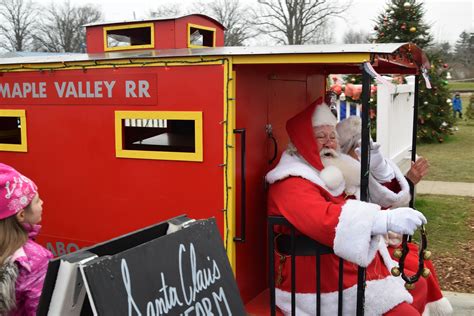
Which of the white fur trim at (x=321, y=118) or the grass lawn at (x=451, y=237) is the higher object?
the white fur trim at (x=321, y=118)

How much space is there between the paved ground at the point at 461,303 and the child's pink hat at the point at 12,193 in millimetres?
3536

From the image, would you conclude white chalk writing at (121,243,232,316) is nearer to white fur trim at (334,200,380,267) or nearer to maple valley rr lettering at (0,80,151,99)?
white fur trim at (334,200,380,267)

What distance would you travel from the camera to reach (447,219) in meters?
7.41

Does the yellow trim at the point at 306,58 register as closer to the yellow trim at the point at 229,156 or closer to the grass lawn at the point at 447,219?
the yellow trim at the point at 229,156

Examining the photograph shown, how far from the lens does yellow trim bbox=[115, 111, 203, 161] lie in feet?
10.8

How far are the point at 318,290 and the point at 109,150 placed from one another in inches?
63.6

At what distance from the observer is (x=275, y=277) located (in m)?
3.35

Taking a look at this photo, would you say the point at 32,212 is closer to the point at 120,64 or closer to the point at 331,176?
the point at 120,64

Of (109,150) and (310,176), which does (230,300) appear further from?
(109,150)

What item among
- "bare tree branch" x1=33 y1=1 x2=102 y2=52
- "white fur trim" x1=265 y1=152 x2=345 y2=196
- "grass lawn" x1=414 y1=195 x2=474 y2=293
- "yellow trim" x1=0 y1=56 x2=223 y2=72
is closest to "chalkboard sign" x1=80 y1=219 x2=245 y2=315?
"white fur trim" x1=265 y1=152 x2=345 y2=196

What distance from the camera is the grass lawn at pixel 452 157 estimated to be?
10595 millimetres

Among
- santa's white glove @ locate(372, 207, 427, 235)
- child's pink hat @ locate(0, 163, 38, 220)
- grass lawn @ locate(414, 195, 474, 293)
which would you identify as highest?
child's pink hat @ locate(0, 163, 38, 220)

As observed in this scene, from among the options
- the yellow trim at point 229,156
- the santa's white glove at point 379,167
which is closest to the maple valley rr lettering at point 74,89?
the yellow trim at point 229,156

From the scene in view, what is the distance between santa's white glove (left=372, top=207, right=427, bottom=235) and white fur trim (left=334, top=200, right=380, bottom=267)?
3 centimetres
